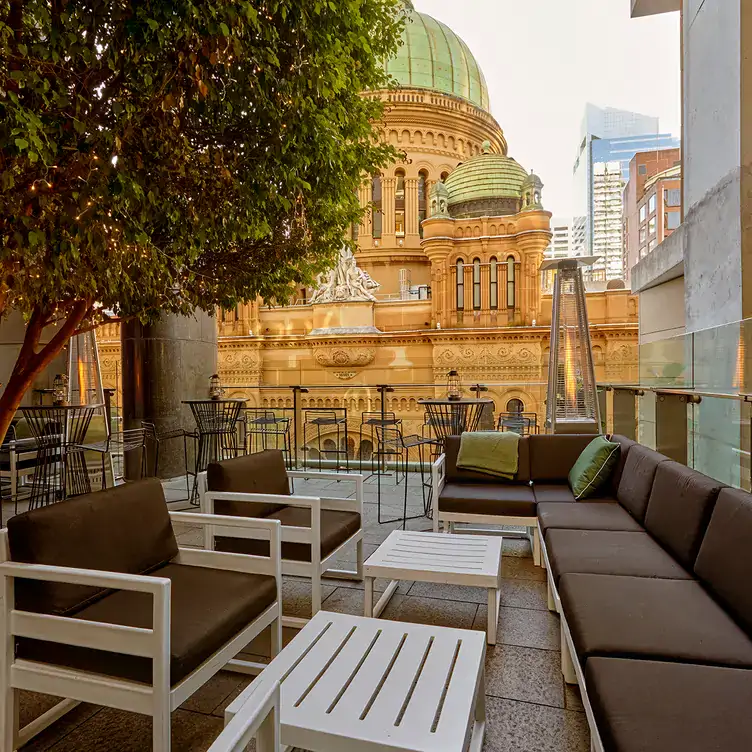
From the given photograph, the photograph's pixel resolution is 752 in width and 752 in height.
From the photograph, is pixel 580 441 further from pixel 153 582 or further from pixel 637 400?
pixel 153 582

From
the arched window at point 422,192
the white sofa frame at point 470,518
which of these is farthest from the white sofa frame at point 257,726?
the arched window at point 422,192

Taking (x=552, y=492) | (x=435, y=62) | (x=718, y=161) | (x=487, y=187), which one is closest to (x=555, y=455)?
(x=552, y=492)

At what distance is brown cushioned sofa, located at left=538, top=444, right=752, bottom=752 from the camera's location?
1.25 m

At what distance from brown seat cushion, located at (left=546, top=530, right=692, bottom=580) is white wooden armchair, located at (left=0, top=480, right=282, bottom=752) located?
4.35ft

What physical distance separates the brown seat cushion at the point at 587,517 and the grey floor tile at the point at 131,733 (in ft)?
6.31

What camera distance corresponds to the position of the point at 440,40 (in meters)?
26.3

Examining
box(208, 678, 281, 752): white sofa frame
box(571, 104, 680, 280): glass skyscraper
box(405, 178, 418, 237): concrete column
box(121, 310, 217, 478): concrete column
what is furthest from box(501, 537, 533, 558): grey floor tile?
box(571, 104, 680, 280): glass skyscraper

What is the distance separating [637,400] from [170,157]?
537 cm

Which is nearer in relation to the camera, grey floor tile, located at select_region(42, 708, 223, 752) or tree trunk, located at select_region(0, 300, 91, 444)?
grey floor tile, located at select_region(42, 708, 223, 752)

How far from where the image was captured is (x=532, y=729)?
1880 mm

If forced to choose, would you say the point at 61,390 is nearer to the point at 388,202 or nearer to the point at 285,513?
the point at 285,513

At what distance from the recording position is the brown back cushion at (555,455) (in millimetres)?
3877

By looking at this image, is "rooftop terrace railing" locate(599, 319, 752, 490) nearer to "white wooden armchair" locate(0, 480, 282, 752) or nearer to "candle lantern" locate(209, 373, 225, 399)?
"white wooden armchair" locate(0, 480, 282, 752)

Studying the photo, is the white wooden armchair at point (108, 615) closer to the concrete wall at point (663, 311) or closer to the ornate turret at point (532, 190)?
the concrete wall at point (663, 311)
